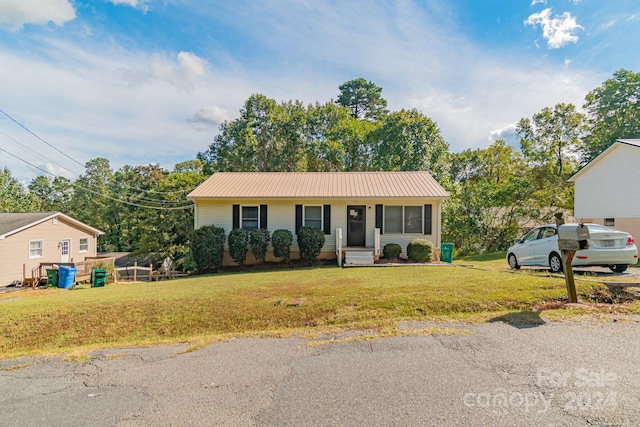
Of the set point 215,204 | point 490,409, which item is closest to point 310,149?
point 215,204

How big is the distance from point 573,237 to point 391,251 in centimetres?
881

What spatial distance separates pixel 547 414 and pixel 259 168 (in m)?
28.4

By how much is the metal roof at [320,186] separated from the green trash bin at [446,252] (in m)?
2.22

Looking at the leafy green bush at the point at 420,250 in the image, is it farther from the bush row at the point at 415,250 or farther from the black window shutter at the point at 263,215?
the black window shutter at the point at 263,215

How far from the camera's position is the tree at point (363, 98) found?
3816 cm

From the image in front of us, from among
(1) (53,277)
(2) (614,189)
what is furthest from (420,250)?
(1) (53,277)

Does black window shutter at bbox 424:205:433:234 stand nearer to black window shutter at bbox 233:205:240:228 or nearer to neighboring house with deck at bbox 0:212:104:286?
black window shutter at bbox 233:205:240:228

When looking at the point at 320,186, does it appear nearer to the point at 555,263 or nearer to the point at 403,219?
the point at 403,219

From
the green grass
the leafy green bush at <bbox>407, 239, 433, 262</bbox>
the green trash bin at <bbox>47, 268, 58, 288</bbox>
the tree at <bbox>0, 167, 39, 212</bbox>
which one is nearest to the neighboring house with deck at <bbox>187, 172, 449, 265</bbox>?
the leafy green bush at <bbox>407, 239, 433, 262</bbox>

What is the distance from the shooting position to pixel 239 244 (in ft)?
47.0

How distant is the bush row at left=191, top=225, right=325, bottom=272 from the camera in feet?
46.6

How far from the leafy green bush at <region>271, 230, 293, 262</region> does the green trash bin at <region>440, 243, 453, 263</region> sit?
6936mm

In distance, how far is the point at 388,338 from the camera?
4.77 meters

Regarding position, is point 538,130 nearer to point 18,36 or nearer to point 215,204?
point 215,204
